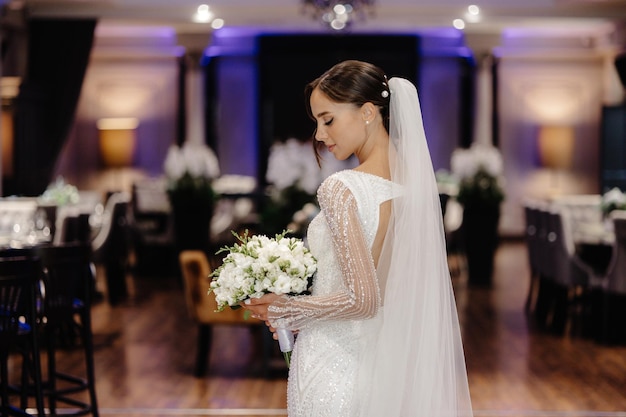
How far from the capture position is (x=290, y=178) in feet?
23.4

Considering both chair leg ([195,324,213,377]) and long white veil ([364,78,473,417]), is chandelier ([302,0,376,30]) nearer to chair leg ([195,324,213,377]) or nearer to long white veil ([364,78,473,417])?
chair leg ([195,324,213,377])

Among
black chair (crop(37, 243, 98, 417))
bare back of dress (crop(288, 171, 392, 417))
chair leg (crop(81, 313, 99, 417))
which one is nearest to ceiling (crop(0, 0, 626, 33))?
black chair (crop(37, 243, 98, 417))

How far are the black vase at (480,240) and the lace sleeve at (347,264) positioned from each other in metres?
8.66

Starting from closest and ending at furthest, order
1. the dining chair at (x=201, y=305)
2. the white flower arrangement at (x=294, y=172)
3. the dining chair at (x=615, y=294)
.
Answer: the dining chair at (x=201, y=305)
the dining chair at (x=615, y=294)
the white flower arrangement at (x=294, y=172)

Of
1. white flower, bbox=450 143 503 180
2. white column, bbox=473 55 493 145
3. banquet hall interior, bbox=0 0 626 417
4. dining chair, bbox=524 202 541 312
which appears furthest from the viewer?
white column, bbox=473 55 493 145

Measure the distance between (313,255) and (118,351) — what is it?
489 cm

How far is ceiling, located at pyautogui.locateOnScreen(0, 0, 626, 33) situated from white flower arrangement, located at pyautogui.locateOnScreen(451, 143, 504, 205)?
250cm

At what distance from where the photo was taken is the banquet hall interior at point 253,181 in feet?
19.1

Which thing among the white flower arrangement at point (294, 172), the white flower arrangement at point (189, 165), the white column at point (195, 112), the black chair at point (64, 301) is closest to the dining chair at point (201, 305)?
the black chair at point (64, 301)

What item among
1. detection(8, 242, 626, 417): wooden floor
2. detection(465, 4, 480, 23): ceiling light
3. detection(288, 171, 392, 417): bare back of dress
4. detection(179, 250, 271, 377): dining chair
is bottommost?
detection(8, 242, 626, 417): wooden floor

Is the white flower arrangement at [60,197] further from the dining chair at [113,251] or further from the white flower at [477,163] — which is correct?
the white flower at [477,163]

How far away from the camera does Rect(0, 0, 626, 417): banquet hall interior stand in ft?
19.1

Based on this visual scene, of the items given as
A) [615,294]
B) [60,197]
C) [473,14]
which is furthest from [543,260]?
[473,14]

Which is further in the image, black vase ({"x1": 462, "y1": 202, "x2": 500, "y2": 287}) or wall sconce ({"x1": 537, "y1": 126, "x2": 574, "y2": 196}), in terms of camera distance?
wall sconce ({"x1": 537, "y1": 126, "x2": 574, "y2": 196})
